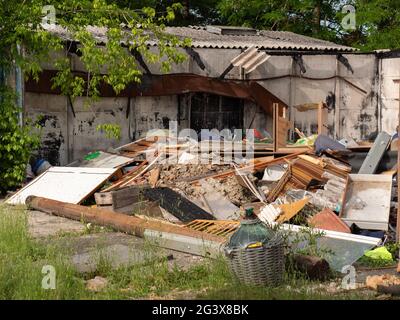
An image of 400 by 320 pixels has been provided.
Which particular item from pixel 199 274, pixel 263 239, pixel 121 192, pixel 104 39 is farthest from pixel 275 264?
pixel 104 39

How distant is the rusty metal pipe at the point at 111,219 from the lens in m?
8.38

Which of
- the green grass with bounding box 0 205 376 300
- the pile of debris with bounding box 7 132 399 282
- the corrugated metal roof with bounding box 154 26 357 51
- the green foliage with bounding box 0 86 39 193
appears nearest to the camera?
the green grass with bounding box 0 205 376 300

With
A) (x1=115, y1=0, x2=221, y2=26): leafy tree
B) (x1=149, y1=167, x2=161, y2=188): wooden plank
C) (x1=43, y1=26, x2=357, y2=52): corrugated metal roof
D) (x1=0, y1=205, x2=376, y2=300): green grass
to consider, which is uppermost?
(x1=115, y1=0, x2=221, y2=26): leafy tree

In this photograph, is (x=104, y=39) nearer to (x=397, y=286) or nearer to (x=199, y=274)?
(x=199, y=274)

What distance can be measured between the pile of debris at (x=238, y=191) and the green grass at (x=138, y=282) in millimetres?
1040

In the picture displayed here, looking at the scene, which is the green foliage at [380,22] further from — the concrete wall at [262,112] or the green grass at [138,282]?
the green grass at [138,282]

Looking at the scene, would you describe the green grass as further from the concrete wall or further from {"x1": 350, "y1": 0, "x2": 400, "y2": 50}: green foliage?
{"x1": 350, "y1": 0, "x2": 400, "y2": 50}: green foliage

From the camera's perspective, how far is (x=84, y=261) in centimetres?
746

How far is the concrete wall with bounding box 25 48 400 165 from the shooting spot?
14.9m

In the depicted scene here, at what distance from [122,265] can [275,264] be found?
5.98 ft

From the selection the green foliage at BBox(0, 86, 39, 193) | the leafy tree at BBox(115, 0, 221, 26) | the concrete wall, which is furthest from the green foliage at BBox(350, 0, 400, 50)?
the green foliage at BBox(0, 86, 39, 193)

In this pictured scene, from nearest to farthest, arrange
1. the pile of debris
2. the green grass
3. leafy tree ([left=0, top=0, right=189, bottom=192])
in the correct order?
1. the green grass
2. the pile of debris
3. leafy tree ([left=0, top=0, right=189, bottom=192])

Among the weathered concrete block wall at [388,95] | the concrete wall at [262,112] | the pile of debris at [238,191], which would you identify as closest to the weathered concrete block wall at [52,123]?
the concrete wall at [262,112]

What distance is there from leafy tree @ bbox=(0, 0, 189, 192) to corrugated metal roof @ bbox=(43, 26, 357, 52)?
2.51 meters
